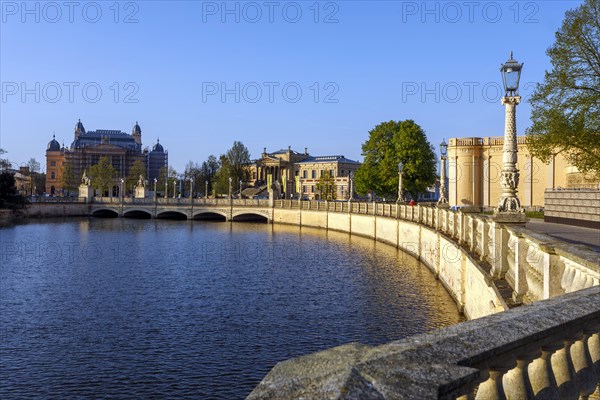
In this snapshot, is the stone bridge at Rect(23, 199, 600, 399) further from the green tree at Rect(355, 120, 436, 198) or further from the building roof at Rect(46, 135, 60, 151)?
the building roof at Rect(46, 135, 60, 151)

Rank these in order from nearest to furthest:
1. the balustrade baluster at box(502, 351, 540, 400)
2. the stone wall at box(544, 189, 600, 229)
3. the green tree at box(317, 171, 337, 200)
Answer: the balustrade baluster at box(502, 351, 540, 400), the stone wall at box(544, 189, 600, 229), the green tree at box(317, 171, 337, 200)

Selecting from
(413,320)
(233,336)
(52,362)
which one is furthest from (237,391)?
(413,320)

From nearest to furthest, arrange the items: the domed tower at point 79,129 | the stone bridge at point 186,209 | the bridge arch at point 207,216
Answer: the stone bridge at point 186,209 < the bridge arch at point 207,216 < the domed tower at point 79,129


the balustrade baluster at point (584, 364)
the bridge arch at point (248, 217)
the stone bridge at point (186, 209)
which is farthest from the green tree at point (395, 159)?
the balustrade baluster at point (584, 364)

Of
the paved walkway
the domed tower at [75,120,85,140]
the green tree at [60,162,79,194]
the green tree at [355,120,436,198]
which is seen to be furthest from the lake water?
the domed tower at [75,120,85,140]

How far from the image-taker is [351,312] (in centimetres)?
2094

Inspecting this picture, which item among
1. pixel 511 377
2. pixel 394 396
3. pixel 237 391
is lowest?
pixel 237 391

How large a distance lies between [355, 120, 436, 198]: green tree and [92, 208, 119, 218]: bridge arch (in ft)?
170

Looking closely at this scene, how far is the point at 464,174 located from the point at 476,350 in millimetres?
63774

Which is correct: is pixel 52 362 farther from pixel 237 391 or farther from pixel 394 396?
pixel 394 396

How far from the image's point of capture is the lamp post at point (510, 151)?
45.3 ft

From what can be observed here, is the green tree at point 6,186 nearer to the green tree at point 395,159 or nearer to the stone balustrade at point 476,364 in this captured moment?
the green tree at point 395,159

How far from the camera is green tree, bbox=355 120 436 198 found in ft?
212

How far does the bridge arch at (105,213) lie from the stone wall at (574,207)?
77858 millimetres
